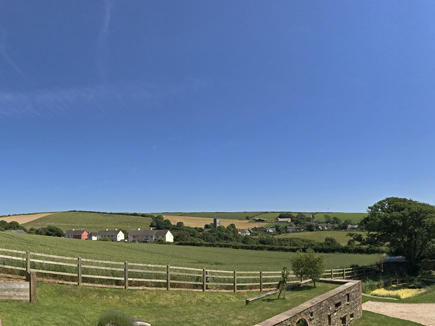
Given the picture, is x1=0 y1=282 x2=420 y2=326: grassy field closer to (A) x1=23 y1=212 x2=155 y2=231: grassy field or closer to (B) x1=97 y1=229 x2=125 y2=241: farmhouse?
(B) x1=97 y1=229 x2=125 y2=241: farmhouse

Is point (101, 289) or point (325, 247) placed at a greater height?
point (101, 289)

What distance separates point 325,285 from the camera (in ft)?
59.3

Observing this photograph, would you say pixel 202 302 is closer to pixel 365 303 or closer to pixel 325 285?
pixel 325 285

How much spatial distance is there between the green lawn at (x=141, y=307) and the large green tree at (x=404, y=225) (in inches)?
768

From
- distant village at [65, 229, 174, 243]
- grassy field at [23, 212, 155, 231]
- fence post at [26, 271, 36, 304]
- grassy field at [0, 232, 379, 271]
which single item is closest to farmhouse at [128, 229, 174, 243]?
distant village at [65, 229, 174, 243]

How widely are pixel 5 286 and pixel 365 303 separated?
69.5 ft

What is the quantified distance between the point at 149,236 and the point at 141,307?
77678mm

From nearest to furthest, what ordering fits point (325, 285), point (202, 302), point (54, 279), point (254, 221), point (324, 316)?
1. point (54, 279)
2. point (324, 316)
3. point (202, 302)
4. point (325, 285)
5. point (254, 221)

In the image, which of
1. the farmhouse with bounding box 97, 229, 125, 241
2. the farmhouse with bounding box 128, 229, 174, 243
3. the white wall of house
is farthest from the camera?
the white wall of house

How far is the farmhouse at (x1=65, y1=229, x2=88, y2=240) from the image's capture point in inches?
3204

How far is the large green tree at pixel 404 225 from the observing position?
1158 inches

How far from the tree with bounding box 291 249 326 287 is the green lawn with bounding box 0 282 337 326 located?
5.09 ft

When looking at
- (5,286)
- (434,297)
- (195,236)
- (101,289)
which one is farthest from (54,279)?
(195,236)

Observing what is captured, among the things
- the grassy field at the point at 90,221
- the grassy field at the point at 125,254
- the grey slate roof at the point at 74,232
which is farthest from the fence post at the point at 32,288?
the grassy field at the point at 90,221
